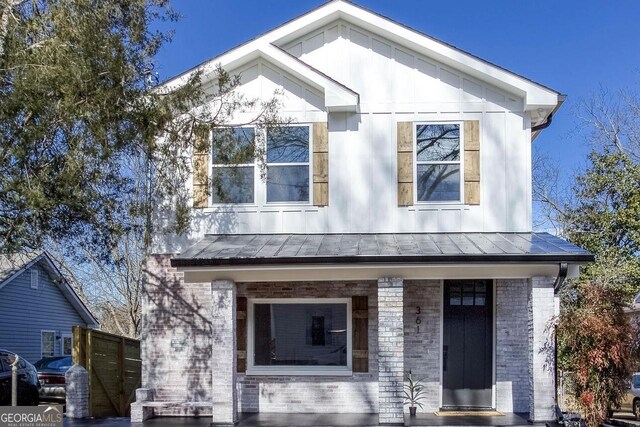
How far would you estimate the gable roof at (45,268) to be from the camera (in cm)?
2059

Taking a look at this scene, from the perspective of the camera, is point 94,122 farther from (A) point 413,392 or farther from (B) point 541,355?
(B) point 541,355

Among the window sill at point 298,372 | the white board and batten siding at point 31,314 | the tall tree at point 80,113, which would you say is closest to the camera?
the tall tree at point 80,113

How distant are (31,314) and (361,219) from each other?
1687 cm

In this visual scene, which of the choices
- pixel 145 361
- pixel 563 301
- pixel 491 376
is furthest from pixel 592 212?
pixel 145 361

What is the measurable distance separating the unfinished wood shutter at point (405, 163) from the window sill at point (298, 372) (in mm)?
3136

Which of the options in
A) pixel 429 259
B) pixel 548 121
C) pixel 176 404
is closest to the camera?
pixel 429 259

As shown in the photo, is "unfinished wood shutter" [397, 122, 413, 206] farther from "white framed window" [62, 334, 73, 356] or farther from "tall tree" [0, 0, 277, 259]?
"white framed window" [62, 334, 73, 356]

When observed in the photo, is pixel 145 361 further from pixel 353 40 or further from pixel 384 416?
pixel 353 40

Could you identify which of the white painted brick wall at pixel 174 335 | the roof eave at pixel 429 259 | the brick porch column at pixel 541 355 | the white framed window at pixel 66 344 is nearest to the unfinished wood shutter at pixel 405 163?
the roof eave at pixel 429 259

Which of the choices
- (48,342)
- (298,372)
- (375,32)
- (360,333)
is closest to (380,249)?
(360,333)

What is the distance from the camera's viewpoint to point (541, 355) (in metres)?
9.44

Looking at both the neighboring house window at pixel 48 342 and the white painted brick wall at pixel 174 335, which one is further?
the neighboring house window at pixel 48 342

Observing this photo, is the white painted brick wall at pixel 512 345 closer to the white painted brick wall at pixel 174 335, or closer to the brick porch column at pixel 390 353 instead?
the brick porch column at pixel 390 353

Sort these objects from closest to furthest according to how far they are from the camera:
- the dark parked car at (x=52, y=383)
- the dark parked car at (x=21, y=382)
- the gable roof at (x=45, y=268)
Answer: the dark parked car at (x=21, y=382), the dark parked car at (x=52, y=383), the gable roof at (x=45, y=268)
